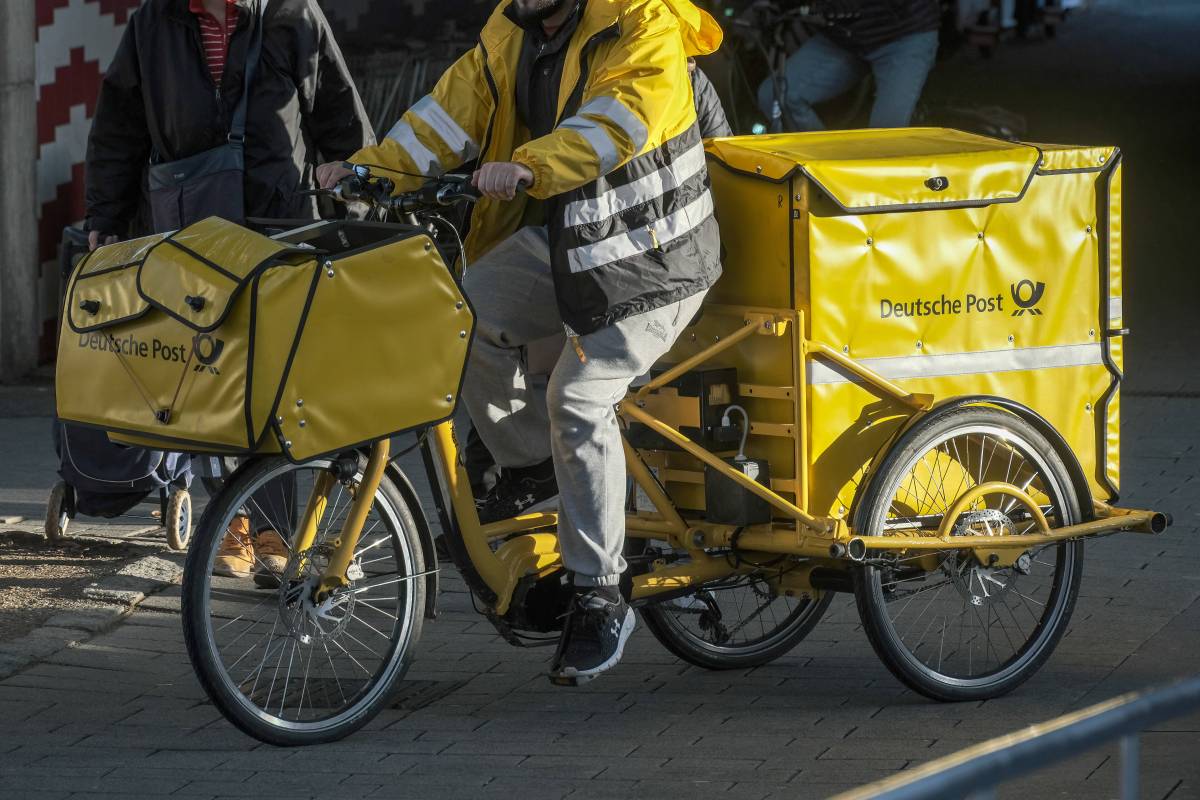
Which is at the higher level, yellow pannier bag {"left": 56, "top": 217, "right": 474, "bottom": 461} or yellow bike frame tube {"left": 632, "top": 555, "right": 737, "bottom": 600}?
yellow pannier bag {"left": 56, "top": 217, "right": 474, "bottom": 461}

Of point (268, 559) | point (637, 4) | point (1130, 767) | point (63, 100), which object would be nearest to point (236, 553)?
point (268, 559)

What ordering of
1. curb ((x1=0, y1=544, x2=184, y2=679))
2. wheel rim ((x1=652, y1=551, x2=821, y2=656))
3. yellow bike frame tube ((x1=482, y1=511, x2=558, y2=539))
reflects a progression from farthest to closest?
curb ((x1=0, y1=544, x2=184, y2=679)), wheel rim ((x1=652, y1=551, x2=821, y2=656)), yellow bike frame tube ((x1=482, y1=511, x2=558, y2=539))

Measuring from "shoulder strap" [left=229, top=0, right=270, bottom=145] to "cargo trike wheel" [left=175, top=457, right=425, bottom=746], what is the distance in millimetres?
1486

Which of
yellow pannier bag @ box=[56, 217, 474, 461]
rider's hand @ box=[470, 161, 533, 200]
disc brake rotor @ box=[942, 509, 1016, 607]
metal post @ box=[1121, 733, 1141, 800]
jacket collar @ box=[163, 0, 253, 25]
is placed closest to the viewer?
metal post @ box=[1121, 733, 1141, 800]

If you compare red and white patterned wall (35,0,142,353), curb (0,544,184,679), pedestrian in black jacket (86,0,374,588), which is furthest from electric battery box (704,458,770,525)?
red and white patterned wall (35,0,142,353)

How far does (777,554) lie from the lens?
4.84 meters

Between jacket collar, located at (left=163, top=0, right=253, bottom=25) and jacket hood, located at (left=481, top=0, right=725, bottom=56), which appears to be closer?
jacket hood, located at (left=481, top=0, right=725, bottom=56)

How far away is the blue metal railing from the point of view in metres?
1.98

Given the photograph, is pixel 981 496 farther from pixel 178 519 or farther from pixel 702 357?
pixel 178 519

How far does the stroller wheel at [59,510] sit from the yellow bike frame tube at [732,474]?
2439 millimetres

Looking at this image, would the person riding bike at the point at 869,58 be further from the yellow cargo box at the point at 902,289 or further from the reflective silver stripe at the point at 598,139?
the reflective silver stripe at the point at 598,139

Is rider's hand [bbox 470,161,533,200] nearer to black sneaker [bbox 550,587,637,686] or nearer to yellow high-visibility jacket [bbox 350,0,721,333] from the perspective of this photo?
yellow high-visibility jacket [bbox 350,0,721,333]

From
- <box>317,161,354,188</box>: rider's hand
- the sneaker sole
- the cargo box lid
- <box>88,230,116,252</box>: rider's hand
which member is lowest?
the sneaker sole

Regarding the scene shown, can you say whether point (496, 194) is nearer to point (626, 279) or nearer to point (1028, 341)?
point (626, 279)
